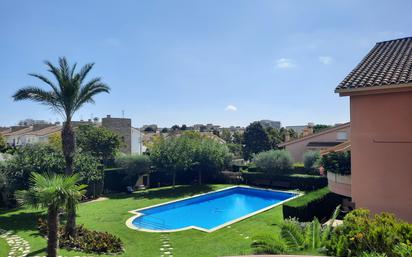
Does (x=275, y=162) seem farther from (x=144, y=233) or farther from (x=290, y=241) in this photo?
(x=290, y=241)

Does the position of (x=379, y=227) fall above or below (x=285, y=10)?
below

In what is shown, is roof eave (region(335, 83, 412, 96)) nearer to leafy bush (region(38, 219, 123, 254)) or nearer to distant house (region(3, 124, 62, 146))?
leafy bush (region(38, 219, 123, 254))

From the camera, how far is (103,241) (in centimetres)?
1309

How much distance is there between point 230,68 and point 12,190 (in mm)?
19596

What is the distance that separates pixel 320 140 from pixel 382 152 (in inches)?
1291

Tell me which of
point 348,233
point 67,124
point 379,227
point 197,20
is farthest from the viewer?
point 197,20

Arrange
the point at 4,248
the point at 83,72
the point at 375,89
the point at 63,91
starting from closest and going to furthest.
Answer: the point at 375,89 < the point at 4,248 < the point at 63,91 < the point at 83,72

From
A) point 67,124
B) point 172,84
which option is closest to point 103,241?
point 67,124

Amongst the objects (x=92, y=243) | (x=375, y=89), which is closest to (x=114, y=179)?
(x=92, y=243)

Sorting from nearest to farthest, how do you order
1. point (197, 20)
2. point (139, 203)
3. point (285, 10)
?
1. point (285, 10)
2. point (197, 20)
3. point (139, 203)

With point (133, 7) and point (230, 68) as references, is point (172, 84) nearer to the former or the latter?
point (230, 68)

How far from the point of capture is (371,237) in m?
6.90

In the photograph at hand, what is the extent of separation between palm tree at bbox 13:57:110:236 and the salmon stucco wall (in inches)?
556

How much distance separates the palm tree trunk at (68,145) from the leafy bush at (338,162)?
13.8m
